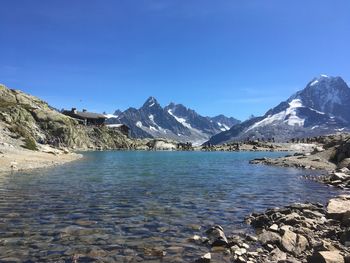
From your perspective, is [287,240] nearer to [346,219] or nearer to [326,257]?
[326,257]

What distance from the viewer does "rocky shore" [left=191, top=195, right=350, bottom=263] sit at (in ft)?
56.0

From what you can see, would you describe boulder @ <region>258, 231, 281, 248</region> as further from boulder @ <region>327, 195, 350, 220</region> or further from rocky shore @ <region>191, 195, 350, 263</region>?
boulder @ <region>327, 195, 350, 220</region>

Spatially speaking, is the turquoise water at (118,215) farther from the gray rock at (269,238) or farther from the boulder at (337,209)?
the boulder at (337,209)

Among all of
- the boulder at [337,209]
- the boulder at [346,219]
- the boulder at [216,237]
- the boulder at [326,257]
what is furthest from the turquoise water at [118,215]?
the boulder at [346,219]

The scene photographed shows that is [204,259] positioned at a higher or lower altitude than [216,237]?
lower

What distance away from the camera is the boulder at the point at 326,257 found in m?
14.5

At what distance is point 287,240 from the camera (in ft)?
63.0

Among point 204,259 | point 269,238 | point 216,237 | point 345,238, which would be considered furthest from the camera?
point 216,237

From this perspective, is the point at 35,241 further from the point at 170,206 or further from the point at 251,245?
the point at 170,206

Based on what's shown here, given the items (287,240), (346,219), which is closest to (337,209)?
(346,219)

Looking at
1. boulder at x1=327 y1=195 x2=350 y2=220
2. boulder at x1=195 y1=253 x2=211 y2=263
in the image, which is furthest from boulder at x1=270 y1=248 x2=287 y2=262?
boulder at x1=327 y1=195 x2=350 y2=220

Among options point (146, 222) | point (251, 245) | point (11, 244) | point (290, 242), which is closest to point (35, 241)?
point (11, 244)

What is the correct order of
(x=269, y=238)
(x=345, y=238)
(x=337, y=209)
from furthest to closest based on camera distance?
(x=337, y=209) → (x=269, y=238) → (x=345, y=238)

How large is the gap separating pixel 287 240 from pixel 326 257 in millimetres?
4491
